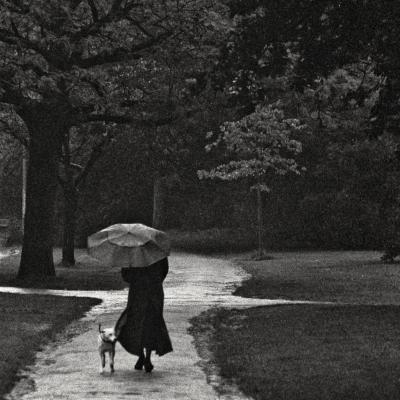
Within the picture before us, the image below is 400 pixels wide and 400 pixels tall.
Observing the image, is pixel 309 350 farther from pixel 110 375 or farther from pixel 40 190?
pixel 40 190

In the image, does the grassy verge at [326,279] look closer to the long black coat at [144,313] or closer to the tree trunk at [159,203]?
the long black coat at [144,313]

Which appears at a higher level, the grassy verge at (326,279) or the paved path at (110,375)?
the grassy verge at (326,279)

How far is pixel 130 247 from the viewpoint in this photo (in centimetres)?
1252

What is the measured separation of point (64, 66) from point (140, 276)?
604 inches

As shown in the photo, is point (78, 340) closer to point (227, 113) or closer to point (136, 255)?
point (136, 255)

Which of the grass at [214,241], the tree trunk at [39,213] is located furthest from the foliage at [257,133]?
the grass at [214,241]

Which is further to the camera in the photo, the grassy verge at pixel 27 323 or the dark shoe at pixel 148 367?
the grassy verge at pixel 27 323

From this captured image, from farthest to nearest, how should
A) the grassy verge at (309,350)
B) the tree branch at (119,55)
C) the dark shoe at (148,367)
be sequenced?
the tree branch at (119,55) → the dark shoe at (148,367) → the grassy verge at (309,350)

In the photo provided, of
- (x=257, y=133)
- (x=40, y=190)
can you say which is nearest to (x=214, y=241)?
(x=257, y=133)

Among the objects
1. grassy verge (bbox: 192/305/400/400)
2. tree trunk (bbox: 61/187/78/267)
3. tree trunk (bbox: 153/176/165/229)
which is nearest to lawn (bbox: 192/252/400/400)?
grassy verge (bbox: 192/305/400/400)

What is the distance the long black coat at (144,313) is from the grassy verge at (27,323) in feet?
4.51

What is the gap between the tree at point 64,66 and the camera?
2556cm

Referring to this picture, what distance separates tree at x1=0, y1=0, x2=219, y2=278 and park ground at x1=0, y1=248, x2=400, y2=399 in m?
2.57

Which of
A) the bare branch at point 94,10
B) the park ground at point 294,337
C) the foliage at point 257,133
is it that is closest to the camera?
the park ground at point 294,337
